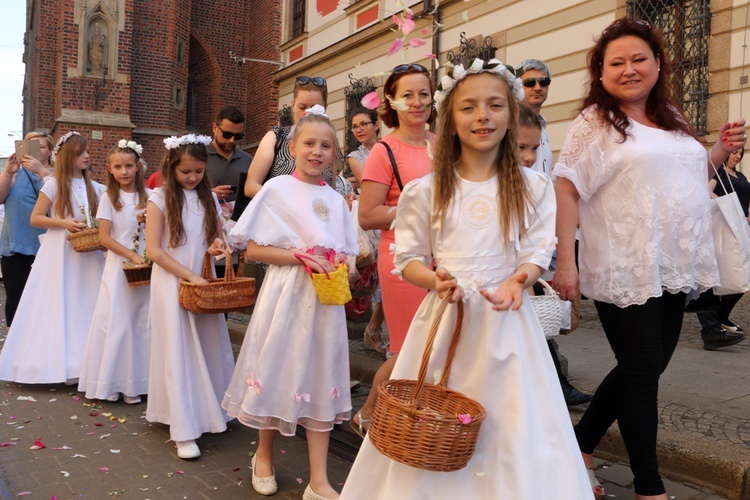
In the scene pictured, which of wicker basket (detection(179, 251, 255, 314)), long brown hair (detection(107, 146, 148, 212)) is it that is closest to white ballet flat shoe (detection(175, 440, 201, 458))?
wicker basket (detection(179, 251, 255, 314))

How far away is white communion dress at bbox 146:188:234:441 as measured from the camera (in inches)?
180

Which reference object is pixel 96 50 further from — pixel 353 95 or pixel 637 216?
pixel 637 216

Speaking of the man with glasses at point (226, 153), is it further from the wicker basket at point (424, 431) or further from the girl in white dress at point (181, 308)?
the wicker basket at point (424, 431)

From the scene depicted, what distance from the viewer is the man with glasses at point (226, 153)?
5957mm

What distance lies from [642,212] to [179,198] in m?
2.97

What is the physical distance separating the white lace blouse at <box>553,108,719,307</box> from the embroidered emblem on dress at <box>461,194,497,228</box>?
0.62 m

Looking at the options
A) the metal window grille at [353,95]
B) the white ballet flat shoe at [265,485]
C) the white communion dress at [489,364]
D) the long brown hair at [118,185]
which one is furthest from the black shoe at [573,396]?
the metal window grille at [353,95]

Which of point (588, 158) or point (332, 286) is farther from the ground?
point (588, 158)

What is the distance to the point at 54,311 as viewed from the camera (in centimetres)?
639

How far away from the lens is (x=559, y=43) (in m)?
10.9

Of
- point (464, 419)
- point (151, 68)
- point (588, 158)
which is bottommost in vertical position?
point (464, 419)

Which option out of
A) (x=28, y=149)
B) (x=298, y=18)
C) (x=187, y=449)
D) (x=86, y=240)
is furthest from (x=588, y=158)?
→ (x=298, y=18)

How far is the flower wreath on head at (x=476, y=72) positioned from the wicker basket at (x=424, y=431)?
94 cm

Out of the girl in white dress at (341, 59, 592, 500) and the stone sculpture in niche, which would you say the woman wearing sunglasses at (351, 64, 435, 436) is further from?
the stone sculpture in niche
